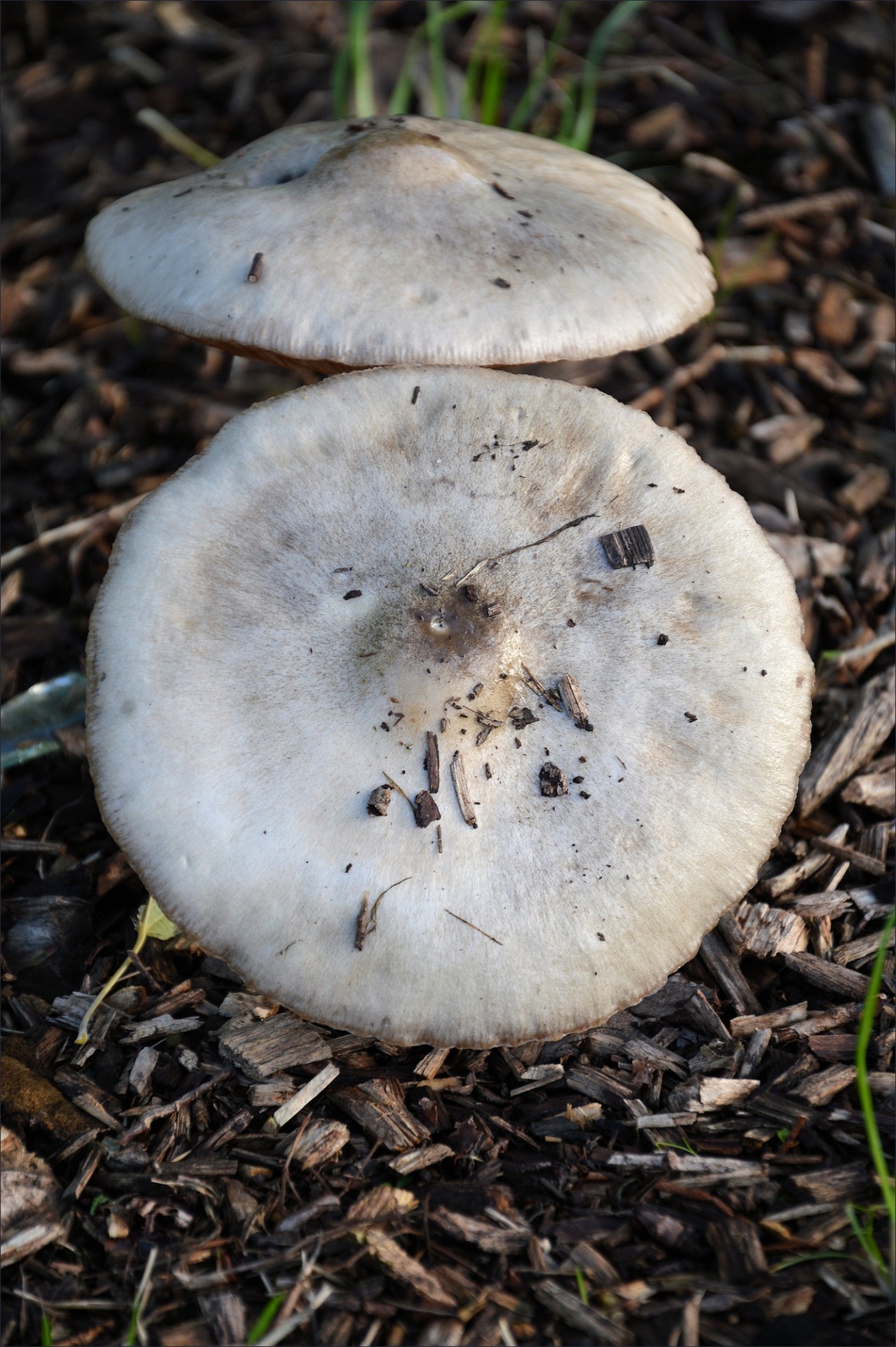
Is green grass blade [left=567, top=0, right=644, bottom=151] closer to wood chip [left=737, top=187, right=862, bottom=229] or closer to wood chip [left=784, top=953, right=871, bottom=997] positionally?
wood chip [left=737, top=187, right=862, bottom=229]

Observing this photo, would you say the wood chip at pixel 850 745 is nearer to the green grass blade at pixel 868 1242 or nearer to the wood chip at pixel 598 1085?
the wood chip at pixel 598 1085

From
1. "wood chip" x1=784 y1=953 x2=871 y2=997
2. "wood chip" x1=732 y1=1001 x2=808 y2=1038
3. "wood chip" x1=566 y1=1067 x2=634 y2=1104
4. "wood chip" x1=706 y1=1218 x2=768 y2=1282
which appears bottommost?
"wood chip" x1=566 y1=1067 x2=634 y2=1104

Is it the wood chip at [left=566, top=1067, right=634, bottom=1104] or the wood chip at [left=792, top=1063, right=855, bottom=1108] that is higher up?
the wood chip at [left=792, top=1063, right=855, bottom=1108]

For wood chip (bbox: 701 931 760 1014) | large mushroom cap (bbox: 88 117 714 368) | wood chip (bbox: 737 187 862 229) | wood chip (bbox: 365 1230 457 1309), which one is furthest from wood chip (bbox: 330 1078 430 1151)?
wood chip (bbox: 737 187 862 229)

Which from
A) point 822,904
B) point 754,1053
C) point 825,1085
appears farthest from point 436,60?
point 825,1085

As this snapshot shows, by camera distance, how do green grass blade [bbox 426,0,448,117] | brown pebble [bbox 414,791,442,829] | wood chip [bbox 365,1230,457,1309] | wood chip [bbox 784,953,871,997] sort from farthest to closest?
green grass blade [bbox 426,0,448,117], wood chip [bbox 784,953,871,997], brown pebble [bbox 414,791,442,829], wood chip [bbox 365,1230,457,1309]

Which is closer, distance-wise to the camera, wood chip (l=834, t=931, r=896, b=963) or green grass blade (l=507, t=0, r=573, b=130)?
wood chip (l=834, t=931, r=896, b=963)

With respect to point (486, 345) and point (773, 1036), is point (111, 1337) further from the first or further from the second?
point (486, 345)
